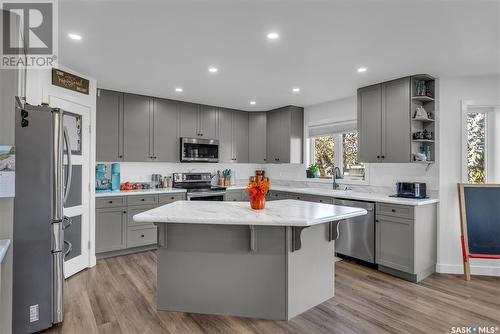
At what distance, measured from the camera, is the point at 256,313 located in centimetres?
245

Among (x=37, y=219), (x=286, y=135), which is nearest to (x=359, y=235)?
(x=286, y=135)

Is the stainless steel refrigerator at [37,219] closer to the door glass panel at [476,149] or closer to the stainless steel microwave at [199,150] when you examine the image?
the stainless steel microwave at [199,150]

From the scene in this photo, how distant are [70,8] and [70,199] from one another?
214cm

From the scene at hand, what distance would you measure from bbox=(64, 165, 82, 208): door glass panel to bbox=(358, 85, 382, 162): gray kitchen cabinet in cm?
374

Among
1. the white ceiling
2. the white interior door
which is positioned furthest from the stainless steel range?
the white ceiling

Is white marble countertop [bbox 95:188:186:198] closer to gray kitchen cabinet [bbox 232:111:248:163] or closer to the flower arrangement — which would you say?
gray kitchen cabinet [bbox 232:111:248:163]

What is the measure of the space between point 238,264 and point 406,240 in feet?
6.91

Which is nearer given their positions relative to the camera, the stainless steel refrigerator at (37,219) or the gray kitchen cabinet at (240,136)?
the stainless steel refrigerator at (37,219)

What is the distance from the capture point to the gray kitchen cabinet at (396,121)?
3547 millimetres

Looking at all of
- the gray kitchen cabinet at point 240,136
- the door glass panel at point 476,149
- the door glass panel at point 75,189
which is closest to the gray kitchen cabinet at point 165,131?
the gray kitchen cabinet at point 240,136

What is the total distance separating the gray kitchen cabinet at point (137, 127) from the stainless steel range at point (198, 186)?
748mm

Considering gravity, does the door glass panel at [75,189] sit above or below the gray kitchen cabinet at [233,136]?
below

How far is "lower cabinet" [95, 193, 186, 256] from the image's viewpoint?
3.91 metres

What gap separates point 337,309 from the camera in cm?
262
